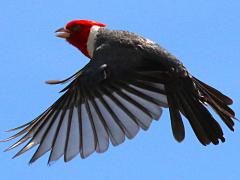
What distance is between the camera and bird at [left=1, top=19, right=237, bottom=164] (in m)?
7.09

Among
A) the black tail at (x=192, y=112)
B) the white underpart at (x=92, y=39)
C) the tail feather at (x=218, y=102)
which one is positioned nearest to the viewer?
the black tail at (x=192, y=112)

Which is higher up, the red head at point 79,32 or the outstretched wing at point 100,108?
the red head at point 79,32

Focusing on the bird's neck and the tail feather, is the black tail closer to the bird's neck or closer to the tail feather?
the tail feather

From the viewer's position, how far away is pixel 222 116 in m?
7.50

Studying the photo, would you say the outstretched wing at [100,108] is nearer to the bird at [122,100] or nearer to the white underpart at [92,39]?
the bird at [122,100]

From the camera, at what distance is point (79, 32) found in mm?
8352

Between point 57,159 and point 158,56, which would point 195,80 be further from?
point 57,159

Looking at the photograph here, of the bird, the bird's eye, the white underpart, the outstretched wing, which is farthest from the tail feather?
the bird's eye

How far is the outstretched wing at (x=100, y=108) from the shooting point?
22.9 feet

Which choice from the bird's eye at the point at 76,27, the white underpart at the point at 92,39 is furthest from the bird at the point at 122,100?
the bird's eye at the point at 76,27

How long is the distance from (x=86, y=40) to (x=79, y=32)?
286 millimetres

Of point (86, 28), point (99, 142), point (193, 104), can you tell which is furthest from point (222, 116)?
point (86, 28)

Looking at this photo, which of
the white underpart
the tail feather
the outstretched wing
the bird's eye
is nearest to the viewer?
the outstretched wing

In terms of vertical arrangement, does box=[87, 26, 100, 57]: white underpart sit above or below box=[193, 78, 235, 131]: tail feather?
above
